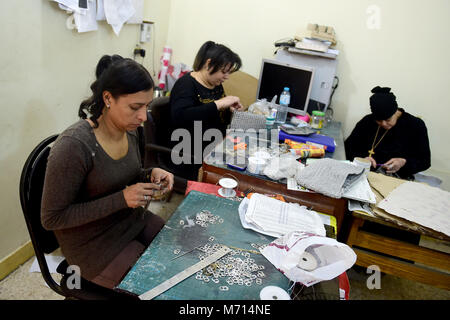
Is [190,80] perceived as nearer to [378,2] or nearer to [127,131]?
[127,131]

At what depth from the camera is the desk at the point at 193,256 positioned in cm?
86

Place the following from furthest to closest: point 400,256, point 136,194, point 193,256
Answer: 1. point 400,256
2. point 136,194
3. point 193,256

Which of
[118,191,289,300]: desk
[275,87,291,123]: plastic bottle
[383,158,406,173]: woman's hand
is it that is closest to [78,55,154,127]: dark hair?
[118,191,289,300]: desk

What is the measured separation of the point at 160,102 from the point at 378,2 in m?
1.95

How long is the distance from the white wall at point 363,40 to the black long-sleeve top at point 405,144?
476 mm

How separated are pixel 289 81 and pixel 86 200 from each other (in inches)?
72.7

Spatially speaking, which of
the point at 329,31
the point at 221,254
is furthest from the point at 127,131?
the point at 329,31

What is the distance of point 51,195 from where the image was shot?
0.98m

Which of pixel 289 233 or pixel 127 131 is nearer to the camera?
pixel 289 233

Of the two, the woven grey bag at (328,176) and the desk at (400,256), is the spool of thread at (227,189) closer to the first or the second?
the woven grey bag at (328,176)

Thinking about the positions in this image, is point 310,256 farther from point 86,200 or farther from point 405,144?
point 405,144

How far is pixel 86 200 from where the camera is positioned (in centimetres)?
111

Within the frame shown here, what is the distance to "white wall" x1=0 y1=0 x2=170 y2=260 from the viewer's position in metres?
1.45

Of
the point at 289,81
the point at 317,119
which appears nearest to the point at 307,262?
the point at 317,119
